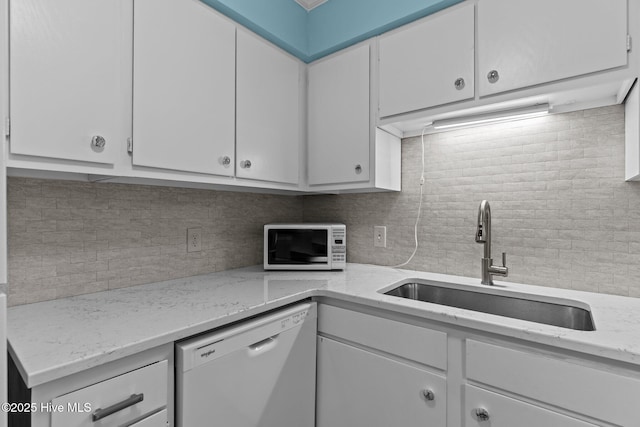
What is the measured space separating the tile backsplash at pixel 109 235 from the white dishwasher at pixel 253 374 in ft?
2.11

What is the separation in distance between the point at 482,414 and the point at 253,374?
0.76 m

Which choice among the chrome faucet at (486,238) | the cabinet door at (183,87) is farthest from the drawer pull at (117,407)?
the chrome faucet at (486,238)

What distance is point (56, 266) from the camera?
124cm

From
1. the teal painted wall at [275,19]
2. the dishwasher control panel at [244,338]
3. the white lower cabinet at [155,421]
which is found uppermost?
the teal painted wall at [275,19]

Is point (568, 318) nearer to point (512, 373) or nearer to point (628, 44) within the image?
point (512, 373)

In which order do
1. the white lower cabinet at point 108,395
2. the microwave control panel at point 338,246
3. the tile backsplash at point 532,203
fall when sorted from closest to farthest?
the white lower cabinet at point 108,395, the tile backsplash at point 532,203, the microwave control panel at point 338,246

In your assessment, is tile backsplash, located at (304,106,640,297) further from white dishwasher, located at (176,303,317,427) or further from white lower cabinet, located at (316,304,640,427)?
white dishwasher, located at (176,303,317,427)

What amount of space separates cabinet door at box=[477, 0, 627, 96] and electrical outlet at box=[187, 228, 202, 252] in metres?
1.49

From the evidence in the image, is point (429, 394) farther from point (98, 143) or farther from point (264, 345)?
point (98, 143)

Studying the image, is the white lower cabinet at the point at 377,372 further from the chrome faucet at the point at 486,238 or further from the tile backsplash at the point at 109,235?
the tile backsplash at the point at 109,235

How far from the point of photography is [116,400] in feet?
2.73

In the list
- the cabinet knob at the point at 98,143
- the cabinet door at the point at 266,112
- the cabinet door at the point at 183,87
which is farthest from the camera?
the cabinet door at the point at 266,112

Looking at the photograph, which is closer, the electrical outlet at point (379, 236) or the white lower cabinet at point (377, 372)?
the white lower cabinet at point (377, 372)

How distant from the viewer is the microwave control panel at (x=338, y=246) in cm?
182
